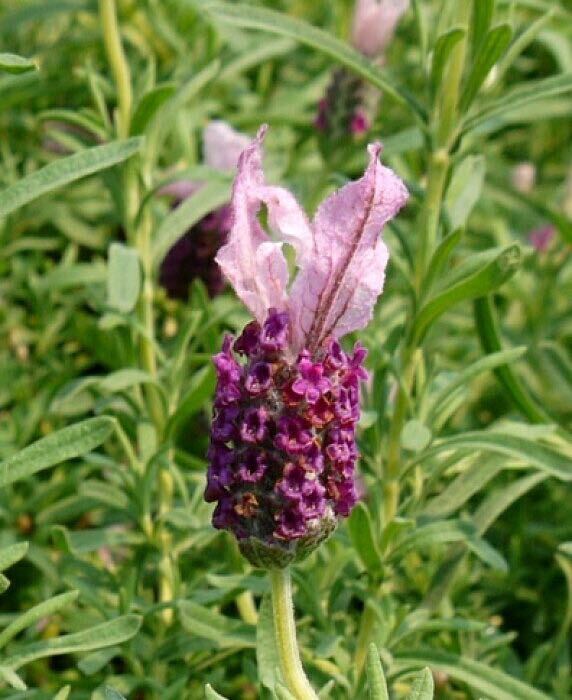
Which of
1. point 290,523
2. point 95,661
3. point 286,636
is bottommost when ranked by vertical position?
point 95,661

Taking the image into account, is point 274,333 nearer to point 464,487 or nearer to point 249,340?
point 249,340

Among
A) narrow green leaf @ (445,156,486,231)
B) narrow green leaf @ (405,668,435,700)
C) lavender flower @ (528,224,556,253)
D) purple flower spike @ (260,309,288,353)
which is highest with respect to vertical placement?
purple flower spike @ (260,309,288,353)

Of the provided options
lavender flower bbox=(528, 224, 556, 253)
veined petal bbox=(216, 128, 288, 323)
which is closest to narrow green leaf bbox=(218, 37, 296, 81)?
lavender flower bbox=(528, 224, 556, 253)

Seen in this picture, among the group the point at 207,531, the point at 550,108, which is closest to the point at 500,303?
the point at 550,108

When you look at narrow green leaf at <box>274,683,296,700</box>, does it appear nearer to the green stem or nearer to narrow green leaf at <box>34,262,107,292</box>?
the green stem

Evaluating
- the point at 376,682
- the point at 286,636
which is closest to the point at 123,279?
the point at 286,636

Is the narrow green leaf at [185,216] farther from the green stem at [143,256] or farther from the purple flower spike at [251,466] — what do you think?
the purple flower spike at [251,466]
